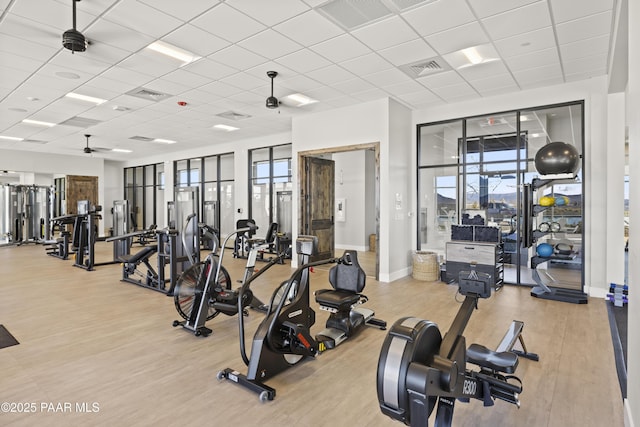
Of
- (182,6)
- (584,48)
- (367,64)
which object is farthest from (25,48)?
(584,48)

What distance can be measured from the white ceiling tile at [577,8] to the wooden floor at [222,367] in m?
3.26

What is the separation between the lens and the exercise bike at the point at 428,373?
65.2 inches

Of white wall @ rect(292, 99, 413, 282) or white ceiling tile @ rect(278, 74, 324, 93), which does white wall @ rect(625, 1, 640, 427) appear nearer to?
white ceiling tile @ rect(278, 74, 324, 93)

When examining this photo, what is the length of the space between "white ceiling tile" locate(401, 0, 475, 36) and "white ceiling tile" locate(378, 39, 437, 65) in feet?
1.03

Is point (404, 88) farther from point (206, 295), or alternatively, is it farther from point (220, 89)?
point (206, 295)

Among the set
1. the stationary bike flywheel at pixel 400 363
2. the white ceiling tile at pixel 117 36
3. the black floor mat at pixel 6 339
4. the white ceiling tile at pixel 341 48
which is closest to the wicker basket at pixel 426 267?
the white ceiling tile at pixel 341 48

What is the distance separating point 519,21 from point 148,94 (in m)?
5.61

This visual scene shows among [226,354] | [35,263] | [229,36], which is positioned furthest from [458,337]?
[35,263]

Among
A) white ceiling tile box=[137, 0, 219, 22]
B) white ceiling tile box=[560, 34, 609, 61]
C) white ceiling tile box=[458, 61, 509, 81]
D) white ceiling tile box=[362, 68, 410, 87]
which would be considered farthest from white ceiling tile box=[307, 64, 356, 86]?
white ceiling tile box=[560, 34, 609, 61]

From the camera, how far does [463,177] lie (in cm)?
669

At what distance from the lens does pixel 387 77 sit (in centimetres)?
535

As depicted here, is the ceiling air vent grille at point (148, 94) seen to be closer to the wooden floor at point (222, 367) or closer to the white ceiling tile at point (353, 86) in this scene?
the white ceiling tile at point (353, 86)

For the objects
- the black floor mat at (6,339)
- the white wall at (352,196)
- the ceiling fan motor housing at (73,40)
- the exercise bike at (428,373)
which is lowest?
the black floor mat at (6,339)

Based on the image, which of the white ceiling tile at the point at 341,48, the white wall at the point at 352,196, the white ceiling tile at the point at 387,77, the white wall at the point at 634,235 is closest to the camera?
the white wall at the point at 634,235
